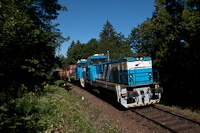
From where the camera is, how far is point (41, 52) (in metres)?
11.7

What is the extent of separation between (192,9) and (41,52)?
10874mm

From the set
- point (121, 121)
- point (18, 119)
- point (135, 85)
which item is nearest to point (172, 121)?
point (121, 121)

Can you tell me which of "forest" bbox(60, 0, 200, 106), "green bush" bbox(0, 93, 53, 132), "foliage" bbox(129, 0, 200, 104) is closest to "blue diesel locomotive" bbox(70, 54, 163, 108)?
"forest" bbox(60, 0, 200, 106)

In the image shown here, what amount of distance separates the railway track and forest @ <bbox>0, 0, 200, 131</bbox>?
369 cm

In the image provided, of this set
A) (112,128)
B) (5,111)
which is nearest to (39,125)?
(5,111)

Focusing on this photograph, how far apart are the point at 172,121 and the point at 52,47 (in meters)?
8.63

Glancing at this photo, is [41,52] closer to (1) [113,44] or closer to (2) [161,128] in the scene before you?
(2) [161,128]

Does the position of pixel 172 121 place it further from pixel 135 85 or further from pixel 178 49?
pixel 178 49

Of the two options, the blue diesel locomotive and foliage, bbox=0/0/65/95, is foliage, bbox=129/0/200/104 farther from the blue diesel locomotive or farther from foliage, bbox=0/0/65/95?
foliage, bbox=0/0/65/95

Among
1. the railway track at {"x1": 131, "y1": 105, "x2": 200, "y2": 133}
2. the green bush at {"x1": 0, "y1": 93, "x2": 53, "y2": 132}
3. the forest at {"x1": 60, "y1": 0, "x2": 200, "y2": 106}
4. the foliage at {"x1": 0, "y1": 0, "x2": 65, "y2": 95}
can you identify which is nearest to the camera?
the green bush at {"x1": 0, "y1": 93, "x2": 53, "y2": 132}

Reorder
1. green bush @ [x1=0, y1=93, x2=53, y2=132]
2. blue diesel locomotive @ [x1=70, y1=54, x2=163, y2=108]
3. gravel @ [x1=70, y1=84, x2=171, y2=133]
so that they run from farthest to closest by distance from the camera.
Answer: blue diesel locomotive @ [x1=70, y1=54, x2=163, y2=108]
gravel @ [x1=70, y1=84, x2=171, y2=133]
green bush @ [x1=0, y1=93, x2=53, y2=132]

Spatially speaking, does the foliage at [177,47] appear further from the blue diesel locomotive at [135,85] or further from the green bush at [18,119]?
the green bush at [18,119]

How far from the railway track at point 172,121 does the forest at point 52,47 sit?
145 inches

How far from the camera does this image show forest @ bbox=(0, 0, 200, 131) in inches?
331
